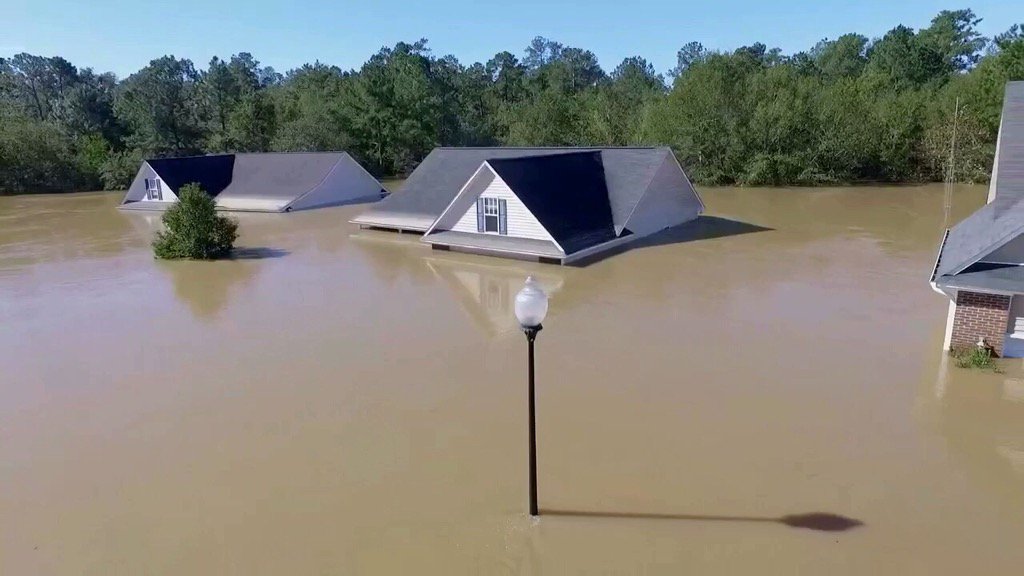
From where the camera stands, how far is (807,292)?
530 inches

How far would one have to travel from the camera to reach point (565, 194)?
18.7m

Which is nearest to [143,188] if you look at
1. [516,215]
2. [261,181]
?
[261,181]

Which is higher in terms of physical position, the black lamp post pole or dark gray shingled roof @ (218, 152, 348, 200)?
dark gray shingled roof @ (218, 152, 348, 200)

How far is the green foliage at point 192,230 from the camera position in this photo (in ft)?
59.5

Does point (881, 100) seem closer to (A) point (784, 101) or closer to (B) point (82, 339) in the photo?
(A) point (784, 101)

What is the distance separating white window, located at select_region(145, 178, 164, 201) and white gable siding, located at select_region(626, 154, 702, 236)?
22723 millimetres

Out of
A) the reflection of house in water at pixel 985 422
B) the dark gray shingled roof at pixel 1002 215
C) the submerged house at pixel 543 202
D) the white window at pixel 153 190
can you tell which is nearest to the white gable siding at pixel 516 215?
the submerged house at pixel 543 202

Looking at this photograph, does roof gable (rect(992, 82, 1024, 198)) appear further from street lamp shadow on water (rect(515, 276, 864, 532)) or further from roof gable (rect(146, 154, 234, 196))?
roof gable (rect(146, 154, 234, 196))

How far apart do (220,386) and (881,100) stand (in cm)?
3871

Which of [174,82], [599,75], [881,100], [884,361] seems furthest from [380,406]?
[599,75]

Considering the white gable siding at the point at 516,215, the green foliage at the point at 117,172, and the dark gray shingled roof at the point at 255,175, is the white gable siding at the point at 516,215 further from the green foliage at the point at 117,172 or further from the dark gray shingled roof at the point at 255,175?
the green foliage at the point at 117,172

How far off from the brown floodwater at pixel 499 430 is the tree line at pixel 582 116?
66.4 ft

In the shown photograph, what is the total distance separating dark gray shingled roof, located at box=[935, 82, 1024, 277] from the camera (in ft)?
30.8

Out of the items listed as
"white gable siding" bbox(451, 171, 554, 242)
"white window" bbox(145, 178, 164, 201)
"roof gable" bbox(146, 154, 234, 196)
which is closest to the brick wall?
"white gable siding" bbox(451, 171, 554, 242)
